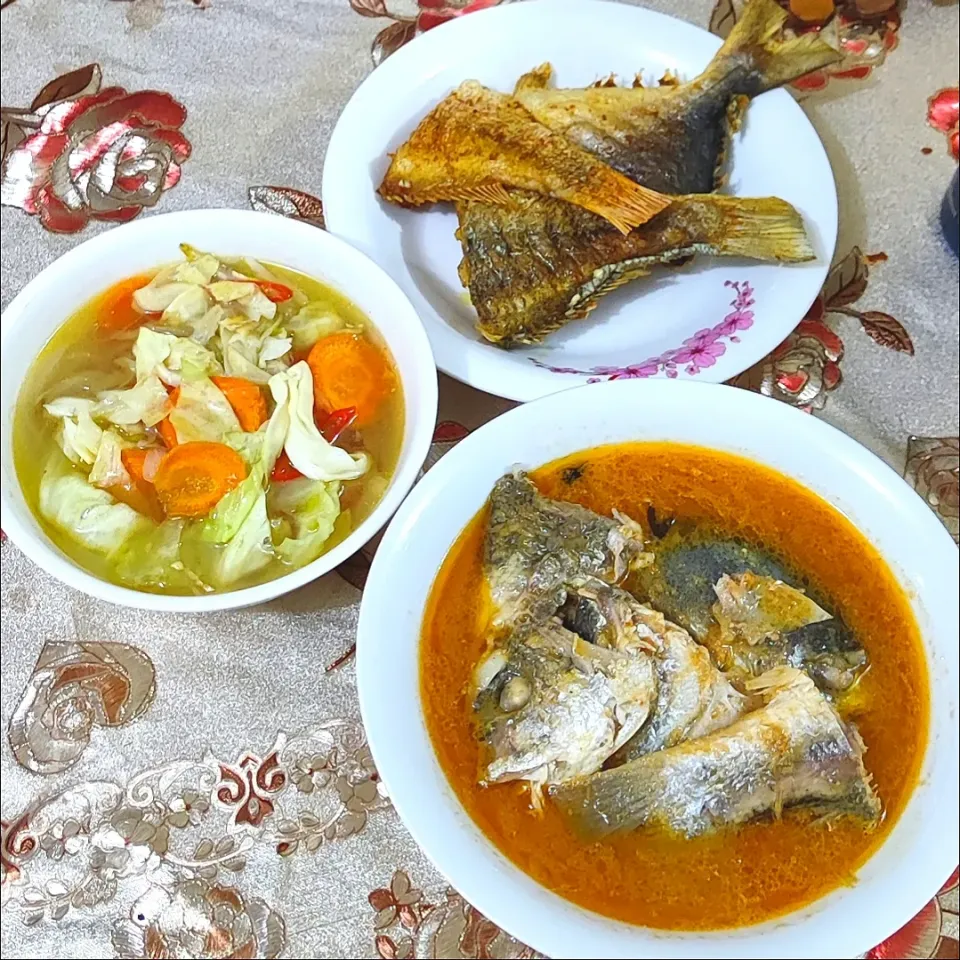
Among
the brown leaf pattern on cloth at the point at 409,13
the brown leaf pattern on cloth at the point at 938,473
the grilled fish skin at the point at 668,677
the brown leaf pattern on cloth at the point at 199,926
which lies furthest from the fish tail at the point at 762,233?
the brown leaf pattern on cloth at the point at 199,926

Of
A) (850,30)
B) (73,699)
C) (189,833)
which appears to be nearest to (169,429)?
(73,699)

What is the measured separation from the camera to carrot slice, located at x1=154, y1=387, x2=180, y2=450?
1.29 metres

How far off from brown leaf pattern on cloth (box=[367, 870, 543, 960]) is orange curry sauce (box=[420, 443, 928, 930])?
27cm

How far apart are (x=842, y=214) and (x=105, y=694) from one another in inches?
61.0

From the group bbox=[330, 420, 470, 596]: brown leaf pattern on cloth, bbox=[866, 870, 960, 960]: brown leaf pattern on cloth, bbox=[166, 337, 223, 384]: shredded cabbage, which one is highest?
bbox=[166, 337, 223, 384]: shredded cabbage

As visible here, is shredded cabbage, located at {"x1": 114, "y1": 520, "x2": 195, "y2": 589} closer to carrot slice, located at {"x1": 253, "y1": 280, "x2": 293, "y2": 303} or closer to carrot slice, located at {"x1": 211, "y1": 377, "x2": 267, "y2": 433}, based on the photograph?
carrot slice, located at {"x1": 211, "y1": 377, "x2": 267, "y2": 433}

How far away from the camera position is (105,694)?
1.41 metres

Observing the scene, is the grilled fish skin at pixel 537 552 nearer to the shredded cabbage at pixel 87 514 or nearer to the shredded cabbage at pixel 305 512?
the shredded cabbage at pixel 305 512

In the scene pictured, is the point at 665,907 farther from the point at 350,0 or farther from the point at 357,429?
the point at 350,0

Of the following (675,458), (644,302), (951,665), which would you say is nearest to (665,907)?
(951,665)

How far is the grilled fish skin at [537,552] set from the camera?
1213mm

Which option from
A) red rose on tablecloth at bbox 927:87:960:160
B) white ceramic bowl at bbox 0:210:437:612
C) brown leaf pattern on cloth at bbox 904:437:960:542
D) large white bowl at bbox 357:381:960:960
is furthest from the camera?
red rose on tablecloth at bbox 927:87:960:160

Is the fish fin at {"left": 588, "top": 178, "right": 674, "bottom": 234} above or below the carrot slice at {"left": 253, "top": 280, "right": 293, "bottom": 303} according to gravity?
above

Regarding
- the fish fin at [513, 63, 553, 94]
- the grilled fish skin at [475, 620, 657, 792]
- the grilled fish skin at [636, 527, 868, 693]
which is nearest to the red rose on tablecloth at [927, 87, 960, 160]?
the fish fin at [513, 63, 553, 94]
